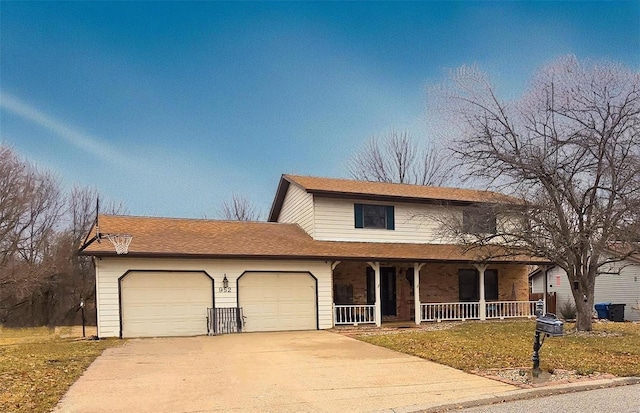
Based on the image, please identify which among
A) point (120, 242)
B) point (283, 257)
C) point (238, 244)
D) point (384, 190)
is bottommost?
point (283, 257)

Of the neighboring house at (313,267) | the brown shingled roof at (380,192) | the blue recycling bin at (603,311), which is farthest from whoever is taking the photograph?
the blue recycling bin at (603,311)

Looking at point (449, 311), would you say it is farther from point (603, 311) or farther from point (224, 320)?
point (603, 311)

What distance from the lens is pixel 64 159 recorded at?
91.8ft

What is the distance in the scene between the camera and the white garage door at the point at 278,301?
1678cm

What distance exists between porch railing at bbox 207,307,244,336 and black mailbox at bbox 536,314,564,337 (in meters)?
10.5

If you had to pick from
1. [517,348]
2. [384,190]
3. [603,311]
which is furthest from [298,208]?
[603,311]

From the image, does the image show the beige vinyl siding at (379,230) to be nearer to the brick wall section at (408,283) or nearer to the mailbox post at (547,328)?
the brick wall section at (408,283)

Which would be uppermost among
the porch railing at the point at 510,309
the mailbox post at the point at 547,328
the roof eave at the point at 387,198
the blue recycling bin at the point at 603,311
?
the roof eave at the point at 387,198

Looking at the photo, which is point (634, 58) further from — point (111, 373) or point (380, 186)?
point (111, 373)

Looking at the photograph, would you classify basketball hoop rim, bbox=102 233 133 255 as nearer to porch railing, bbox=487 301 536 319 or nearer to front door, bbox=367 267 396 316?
front door, bbox=367 267 396 316

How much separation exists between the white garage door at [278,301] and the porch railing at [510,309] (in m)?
7.83

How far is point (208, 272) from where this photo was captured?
1627 centimetres

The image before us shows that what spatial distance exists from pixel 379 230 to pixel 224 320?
714 centimetres

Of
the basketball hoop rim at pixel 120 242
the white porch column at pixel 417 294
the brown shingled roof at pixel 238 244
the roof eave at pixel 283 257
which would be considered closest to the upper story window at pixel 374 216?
the brown shingled roof at pixel 238 244
